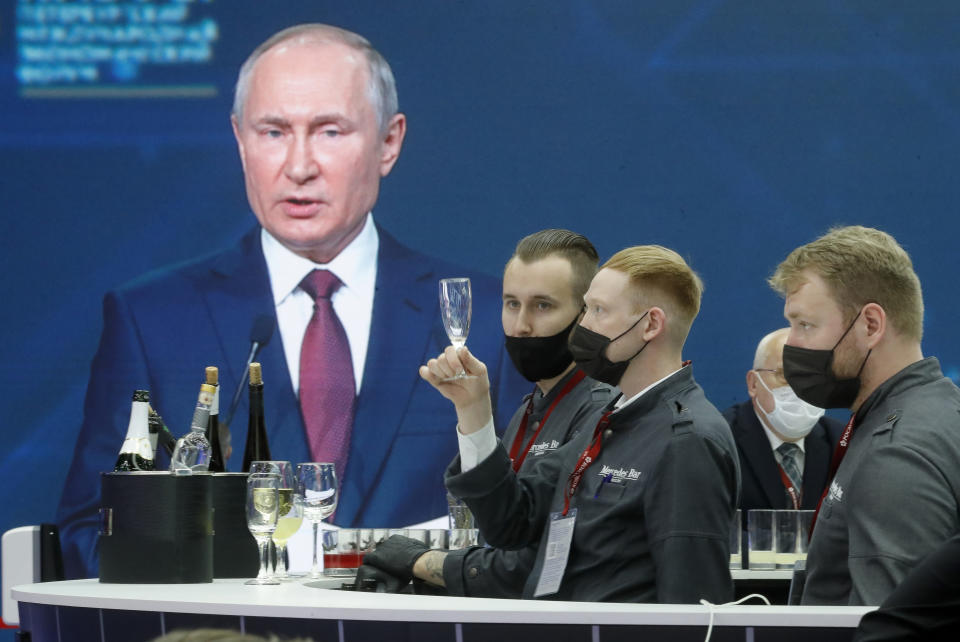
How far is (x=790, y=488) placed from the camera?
4262mm

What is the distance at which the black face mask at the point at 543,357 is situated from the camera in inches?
122

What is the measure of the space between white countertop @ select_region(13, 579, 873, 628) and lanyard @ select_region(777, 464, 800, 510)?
7.84 ft

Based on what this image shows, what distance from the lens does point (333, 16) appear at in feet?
17.6

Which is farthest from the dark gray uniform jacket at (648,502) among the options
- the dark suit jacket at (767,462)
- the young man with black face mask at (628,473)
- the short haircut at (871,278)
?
the dark suit jacket at (767,462)

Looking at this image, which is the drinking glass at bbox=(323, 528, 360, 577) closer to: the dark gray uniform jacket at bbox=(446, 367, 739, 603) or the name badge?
the dark gray uniform jacket at bbox=(446, 367, 739, 603)

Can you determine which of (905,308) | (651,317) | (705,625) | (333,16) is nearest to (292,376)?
(333,16)

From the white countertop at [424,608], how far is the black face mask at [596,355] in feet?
2.42

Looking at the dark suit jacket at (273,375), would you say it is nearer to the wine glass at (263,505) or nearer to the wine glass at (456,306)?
the wine glass at (263,505)

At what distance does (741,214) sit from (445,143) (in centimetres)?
136

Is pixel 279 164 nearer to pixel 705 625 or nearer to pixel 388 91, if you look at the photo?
pixel 388 91

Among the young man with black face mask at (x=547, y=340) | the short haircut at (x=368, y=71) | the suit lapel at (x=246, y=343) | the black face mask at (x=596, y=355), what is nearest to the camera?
the black face mask at (x=596, y=355)

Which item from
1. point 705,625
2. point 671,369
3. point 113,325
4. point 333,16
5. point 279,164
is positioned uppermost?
point 333,16

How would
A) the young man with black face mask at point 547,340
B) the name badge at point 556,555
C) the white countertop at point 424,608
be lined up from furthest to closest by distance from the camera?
the young man with black face mask at point 547,340
the name badge at point 556,555
the white countertop at point 424,608

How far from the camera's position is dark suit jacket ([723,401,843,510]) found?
13.9ft
